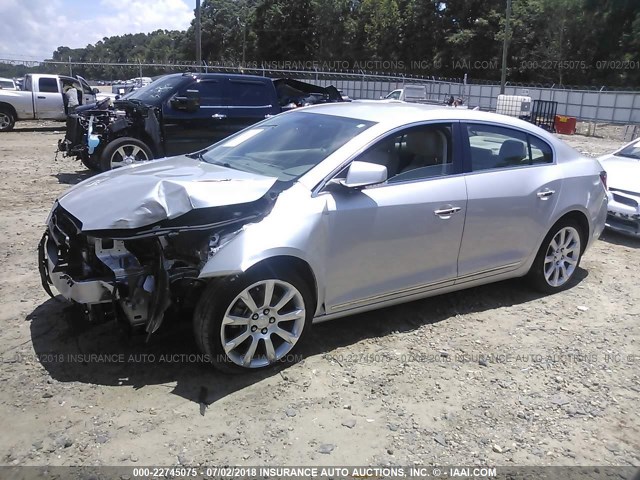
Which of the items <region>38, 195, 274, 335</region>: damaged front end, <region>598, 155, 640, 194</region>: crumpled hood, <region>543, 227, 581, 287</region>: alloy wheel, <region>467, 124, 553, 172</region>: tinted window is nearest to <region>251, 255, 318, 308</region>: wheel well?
<region>38, 195, 274, 335</region>: damaged front end

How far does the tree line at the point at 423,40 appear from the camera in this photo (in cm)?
4622

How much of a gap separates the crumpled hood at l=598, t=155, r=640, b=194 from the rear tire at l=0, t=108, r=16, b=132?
1650cm

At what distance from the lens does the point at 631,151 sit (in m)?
8.18

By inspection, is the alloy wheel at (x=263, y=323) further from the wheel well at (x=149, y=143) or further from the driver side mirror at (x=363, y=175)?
the wheel well at (x=149, y=143)

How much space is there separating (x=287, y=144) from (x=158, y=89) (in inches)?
238

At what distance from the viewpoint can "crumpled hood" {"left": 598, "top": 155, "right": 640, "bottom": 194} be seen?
7.09 metres

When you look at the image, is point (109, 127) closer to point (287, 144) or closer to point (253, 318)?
point (287, 144)

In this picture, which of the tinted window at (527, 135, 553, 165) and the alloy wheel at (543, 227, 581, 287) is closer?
the tinted window at (527, 135, 553, 165)

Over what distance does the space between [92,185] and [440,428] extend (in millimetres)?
2801

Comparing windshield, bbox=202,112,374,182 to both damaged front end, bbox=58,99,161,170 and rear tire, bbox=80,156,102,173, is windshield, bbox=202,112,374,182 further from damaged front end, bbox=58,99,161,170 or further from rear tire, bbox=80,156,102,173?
rear tire, bbox=80,156,102,173

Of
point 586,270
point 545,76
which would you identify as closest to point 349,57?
point 545,76

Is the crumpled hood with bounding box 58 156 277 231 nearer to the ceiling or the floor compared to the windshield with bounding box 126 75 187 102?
nearer to the floor

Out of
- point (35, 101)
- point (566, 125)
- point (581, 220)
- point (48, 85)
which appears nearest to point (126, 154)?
point (581, 220)
